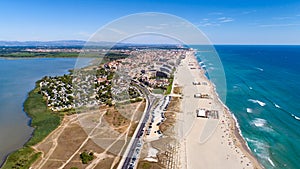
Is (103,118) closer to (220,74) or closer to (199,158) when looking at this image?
(199,158)

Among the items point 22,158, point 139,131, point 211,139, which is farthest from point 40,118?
point 211,139

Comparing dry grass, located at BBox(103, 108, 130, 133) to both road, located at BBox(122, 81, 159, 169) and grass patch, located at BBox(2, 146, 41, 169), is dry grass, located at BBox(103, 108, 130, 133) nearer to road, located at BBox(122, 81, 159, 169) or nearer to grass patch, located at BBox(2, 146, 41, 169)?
road, located at BBox(122, 81, 159, 169)

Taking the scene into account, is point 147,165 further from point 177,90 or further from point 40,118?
point 177,90

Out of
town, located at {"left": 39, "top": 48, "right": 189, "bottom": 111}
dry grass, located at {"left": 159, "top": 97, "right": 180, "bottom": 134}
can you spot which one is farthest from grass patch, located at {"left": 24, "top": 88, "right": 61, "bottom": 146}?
dry grass, located at {"left": 159, "top": 97, "right": 180, "bottom": 134}

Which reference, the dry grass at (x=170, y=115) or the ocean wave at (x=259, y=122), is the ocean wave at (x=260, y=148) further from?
the dry grass at (x=170, y=115)

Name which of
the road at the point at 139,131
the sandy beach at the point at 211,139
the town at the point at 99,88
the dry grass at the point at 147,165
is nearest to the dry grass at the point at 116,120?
the road at the point at 139,131
